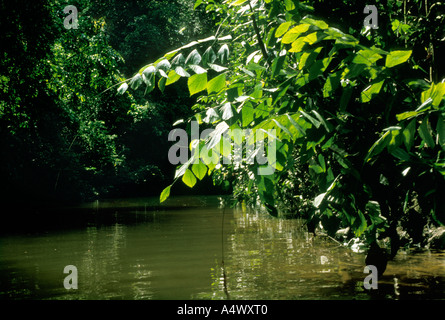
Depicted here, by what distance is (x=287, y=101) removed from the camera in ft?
5.76

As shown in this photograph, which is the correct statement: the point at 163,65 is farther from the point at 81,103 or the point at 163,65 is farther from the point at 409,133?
the point at 81,103

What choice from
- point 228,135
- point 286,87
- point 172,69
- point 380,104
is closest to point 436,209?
point 380,104

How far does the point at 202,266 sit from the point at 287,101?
6.10 meters

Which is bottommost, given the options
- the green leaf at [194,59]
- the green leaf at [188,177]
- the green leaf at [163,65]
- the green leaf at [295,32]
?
the green leaf at [188,177]

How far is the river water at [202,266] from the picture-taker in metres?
5.77

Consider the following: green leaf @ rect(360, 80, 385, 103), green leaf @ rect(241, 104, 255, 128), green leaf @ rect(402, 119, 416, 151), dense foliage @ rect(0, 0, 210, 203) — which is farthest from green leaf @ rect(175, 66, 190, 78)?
green leaf @ rect(402, 119, 416, 151)

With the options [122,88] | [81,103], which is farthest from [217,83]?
[81,103]

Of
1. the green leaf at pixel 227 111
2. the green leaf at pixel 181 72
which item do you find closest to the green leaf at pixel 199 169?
the green leaf at pixel 227 111

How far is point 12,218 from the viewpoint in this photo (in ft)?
54.8

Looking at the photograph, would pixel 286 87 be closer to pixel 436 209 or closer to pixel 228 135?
pixel 228 135

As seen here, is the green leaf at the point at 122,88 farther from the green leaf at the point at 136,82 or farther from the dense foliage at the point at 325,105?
the green leaf at the point at 136,82

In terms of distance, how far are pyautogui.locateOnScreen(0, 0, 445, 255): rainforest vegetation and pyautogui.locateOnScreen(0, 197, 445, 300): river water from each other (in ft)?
2.39

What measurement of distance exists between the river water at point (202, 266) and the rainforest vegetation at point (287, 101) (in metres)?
0.73

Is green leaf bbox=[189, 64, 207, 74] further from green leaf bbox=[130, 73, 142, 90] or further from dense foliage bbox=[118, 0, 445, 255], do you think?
green leaf bbox=[130, 73, 142, 90]
